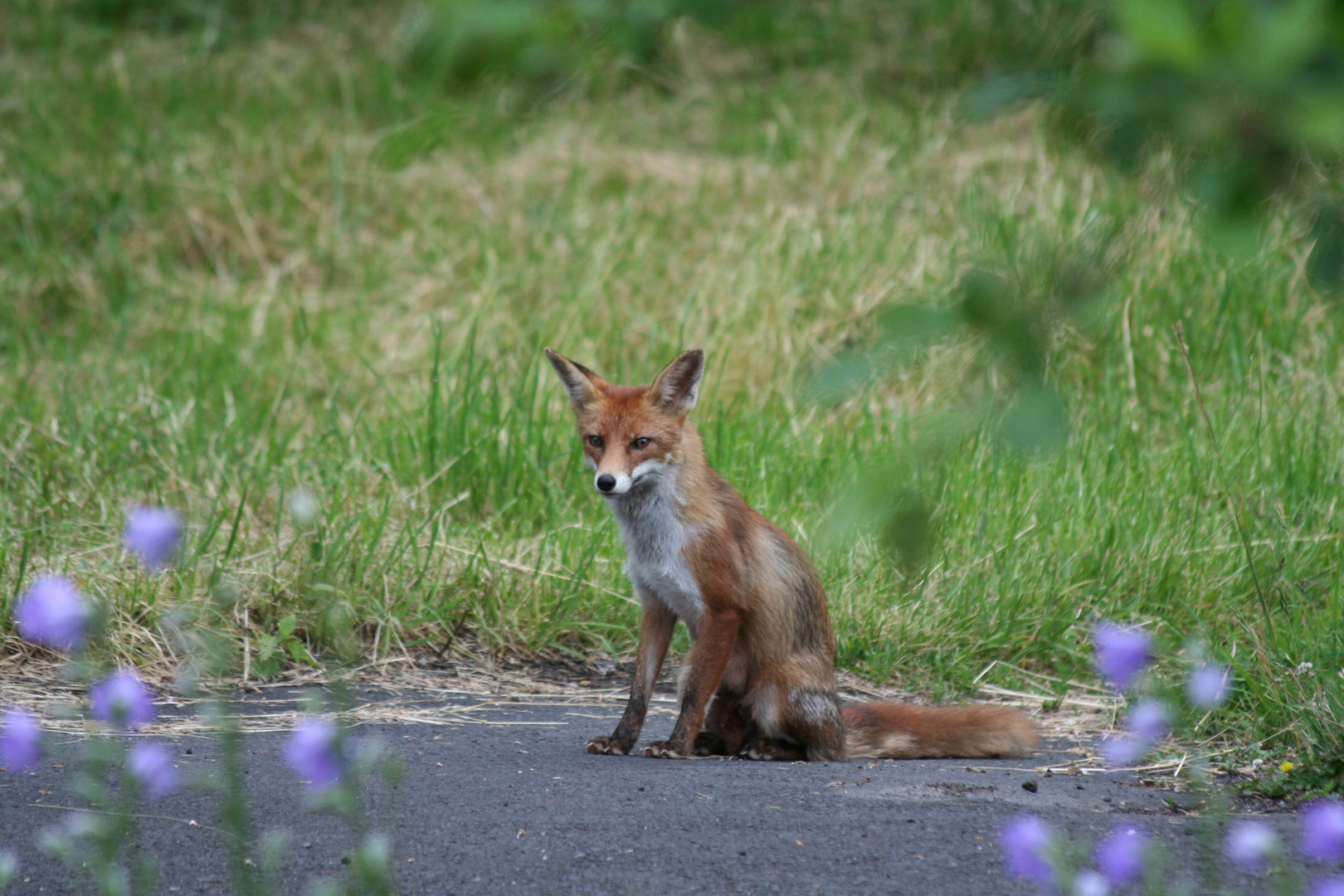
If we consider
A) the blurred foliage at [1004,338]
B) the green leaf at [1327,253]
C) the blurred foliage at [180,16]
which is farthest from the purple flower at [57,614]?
the blurred foliage at [180,16]

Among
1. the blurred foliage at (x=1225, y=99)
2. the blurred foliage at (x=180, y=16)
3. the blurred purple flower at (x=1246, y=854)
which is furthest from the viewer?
the blurred foliage at (x=180, y=16)

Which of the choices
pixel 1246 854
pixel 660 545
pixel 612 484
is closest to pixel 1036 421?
pixel 1246 854

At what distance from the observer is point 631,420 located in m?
4.23

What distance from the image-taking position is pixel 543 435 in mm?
6633

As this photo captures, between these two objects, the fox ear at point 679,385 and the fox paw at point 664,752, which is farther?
the fox ear at point 679,385

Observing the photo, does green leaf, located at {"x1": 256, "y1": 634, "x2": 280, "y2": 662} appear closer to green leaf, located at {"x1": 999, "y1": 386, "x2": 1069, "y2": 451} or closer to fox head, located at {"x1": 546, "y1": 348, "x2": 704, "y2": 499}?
fox head, located at {"x1": 546, "y1": 348, "x2": 704, "y2": 499}

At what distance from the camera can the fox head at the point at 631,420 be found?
13.5ft

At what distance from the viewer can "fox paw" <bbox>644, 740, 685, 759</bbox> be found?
13.1 feet

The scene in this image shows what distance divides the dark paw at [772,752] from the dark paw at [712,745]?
0.12 m

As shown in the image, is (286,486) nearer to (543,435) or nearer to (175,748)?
(543,435)

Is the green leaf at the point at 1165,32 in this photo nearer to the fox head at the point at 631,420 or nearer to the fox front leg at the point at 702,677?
the fox head at the point at 631,420

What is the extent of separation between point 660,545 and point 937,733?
1102 mm

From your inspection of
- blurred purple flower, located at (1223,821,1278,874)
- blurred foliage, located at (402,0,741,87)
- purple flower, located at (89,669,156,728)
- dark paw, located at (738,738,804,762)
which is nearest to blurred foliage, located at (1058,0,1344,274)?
blurred foliage, located at (402,0,741,87)

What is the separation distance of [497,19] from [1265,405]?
22.1ft
